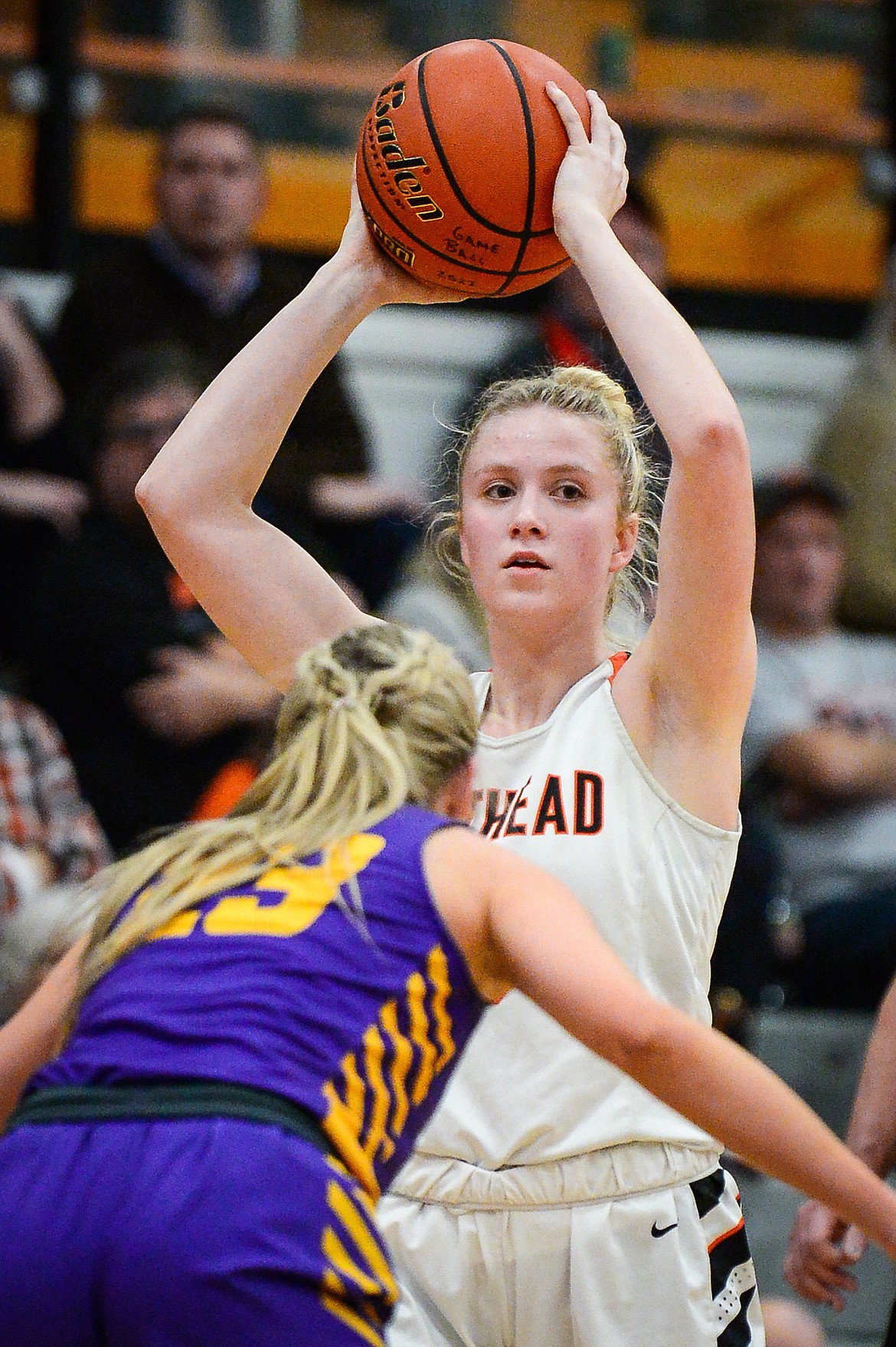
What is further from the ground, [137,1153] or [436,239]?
[436,239]

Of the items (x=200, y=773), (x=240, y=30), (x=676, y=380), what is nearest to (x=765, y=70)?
(x=240, y=30)

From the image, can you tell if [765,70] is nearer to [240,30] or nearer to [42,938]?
[240,30]

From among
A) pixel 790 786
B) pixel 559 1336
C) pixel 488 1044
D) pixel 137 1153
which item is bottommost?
pixel 790 786

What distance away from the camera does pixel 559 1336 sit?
300 centimetres

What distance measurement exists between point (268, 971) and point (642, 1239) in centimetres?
101

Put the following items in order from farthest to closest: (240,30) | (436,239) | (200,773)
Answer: (240,30)
(200,773)
(436,239)

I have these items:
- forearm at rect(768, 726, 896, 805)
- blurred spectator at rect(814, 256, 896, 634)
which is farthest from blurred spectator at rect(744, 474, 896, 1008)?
blurred spectator at rect(814, 256, 896, 634)

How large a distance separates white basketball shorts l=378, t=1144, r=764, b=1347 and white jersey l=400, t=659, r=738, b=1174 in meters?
0.04

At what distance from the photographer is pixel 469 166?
331 cm

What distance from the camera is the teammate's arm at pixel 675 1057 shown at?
219 centimetres

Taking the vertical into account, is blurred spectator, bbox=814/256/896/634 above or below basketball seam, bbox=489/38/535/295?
below

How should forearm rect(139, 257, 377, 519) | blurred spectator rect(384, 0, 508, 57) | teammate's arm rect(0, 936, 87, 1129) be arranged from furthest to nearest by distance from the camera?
blurred spectator rect(384, 0, 508, 57) < forearm rect(139, 257, 377, 519) < teammate's arm rect(0, 936, 87, 1129)

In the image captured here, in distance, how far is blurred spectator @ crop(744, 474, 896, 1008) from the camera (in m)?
6.22

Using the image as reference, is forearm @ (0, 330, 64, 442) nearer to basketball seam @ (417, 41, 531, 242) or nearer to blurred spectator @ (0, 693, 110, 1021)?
blurred spectator @ (0, 693, 110, 1021)
